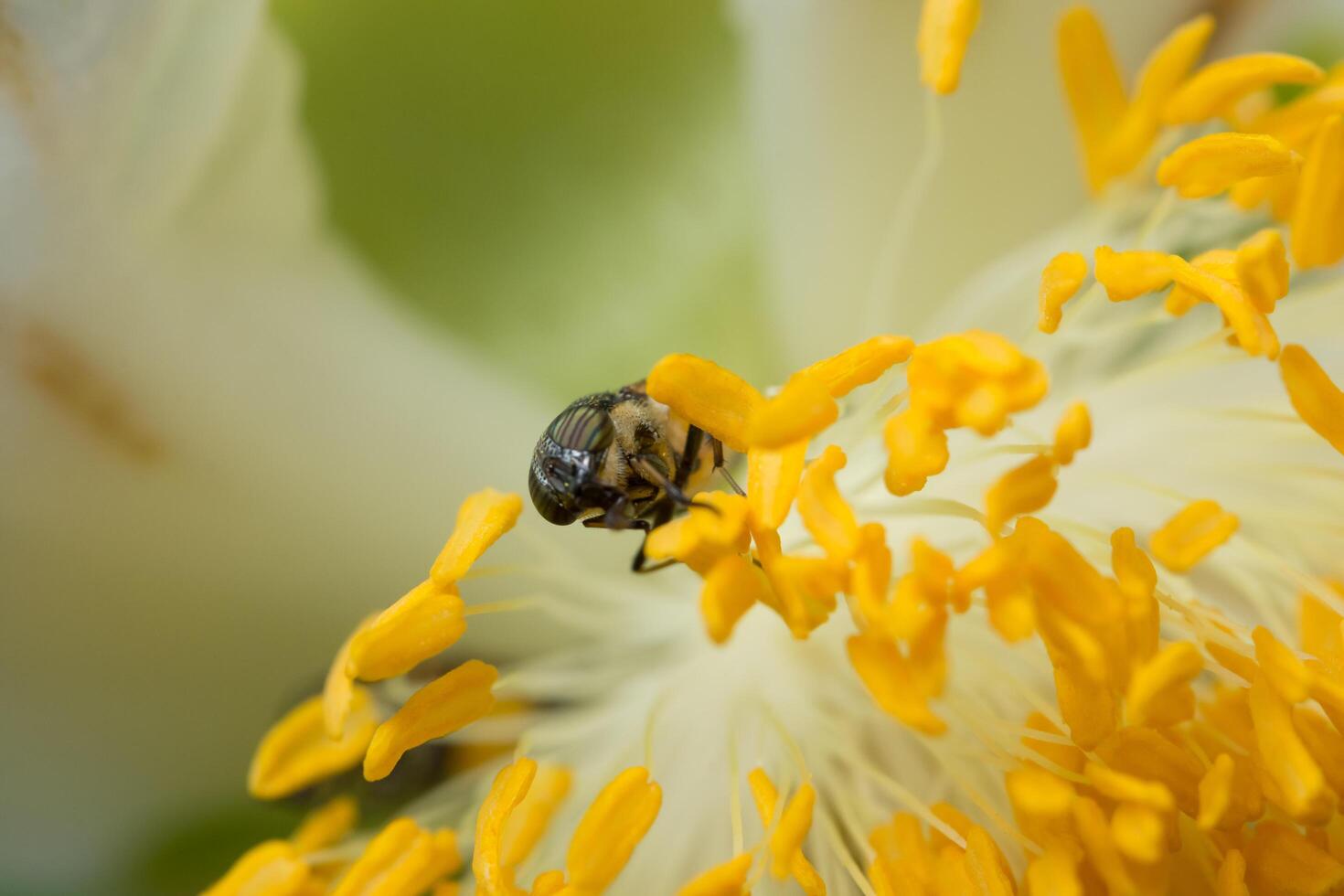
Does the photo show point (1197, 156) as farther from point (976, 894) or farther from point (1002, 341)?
point (976, 894)

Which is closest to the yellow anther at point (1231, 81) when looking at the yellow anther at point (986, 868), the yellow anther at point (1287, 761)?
the yellow anther at point (1287, 761)

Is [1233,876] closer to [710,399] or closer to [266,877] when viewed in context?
[710,399]

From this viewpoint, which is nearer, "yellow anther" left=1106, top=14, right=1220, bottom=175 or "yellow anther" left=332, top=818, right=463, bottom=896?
"yellow anther" left=332, top=818, right=463, bottom=896

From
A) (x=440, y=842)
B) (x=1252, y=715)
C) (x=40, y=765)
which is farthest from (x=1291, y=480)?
(x=40, y=765)

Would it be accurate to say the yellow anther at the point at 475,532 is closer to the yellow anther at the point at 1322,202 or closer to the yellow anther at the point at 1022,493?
the yellow anther at the point at 1022,493

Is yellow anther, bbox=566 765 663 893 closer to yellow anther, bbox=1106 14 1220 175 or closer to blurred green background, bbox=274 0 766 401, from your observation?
blurred green background, bbox=274 0 766 401

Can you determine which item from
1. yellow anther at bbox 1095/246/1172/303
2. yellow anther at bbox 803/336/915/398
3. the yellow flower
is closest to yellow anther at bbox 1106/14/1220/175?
the yellow flower

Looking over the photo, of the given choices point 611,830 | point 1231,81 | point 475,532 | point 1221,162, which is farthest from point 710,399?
point 1231,81
